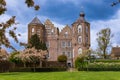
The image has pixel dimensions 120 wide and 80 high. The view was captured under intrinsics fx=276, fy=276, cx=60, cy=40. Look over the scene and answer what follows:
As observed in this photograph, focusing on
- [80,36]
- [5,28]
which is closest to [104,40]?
[80,36]

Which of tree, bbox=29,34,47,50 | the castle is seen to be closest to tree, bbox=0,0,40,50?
tree, bbox=29,34,47,50

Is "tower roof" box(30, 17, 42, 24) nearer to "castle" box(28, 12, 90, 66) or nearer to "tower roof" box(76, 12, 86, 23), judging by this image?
"castle" box(28, 12, 90, 66)

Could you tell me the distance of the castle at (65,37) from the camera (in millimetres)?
69062

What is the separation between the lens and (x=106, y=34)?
6775 cm

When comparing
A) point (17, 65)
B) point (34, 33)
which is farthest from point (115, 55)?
point (17, 65)

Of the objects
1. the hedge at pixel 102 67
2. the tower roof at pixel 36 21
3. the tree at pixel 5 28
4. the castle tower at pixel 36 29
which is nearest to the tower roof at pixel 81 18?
the castle tower at pixel 36 29

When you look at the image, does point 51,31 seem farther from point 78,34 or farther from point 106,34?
point 106,34

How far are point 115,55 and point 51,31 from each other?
22.0 metres

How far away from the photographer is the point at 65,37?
7131cm

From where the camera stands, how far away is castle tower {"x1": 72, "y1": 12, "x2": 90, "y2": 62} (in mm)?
69000

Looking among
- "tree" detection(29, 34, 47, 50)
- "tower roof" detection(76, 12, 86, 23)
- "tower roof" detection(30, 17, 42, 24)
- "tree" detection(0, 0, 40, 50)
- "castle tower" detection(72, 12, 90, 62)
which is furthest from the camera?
"tower roof" detection(76, 12, 86, 23)

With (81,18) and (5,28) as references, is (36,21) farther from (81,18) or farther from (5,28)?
(5,28)

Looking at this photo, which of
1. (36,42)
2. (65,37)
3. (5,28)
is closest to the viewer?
(5,28)

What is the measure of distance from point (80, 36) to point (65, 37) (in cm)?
406
